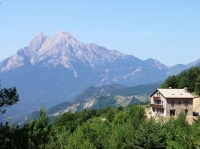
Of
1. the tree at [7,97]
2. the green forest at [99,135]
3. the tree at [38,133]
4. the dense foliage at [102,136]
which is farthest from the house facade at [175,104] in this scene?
the tree at [7,97]

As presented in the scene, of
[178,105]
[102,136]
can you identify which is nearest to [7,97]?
[102,136]

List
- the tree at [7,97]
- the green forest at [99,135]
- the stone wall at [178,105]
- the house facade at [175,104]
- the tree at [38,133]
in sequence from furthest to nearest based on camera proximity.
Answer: the stone wall at [178,105]
the house facade at [175,104]
the tree at [38,133]
the green forest at [99,135]
the tree at [7,97]

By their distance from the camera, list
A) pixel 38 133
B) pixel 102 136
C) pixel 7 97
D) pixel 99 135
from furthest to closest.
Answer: pixel 102 136 < pixel 99 135 < pixel 38 133 < pixel 7 97

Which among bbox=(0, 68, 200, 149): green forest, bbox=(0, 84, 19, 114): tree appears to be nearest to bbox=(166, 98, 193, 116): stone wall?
bbox=(0, 68, 200, 149): green forest

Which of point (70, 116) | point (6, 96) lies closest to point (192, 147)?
point (6, 96)

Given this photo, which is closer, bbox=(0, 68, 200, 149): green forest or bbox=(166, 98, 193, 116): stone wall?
bbox=(0, 68, 200, 149): green forest

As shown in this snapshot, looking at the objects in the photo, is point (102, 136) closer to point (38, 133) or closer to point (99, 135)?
point (99, 135)

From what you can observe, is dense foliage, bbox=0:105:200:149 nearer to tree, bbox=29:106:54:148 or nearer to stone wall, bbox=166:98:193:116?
tree, bbox=29:106:54:148

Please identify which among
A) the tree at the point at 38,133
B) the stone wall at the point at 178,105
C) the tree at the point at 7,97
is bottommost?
the stone wall at the point at 178,105

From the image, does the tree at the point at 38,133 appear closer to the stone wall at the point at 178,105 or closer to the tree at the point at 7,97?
the tree at the point at 7,97

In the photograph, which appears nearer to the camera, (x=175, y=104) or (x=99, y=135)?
(x=99, y=135)

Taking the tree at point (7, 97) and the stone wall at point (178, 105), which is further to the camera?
the stone wall at point (178, 105)

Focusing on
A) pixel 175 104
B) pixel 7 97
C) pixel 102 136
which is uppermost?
pixel 7 97

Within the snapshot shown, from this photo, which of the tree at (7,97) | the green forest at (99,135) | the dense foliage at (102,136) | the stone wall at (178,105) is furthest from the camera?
the stone wall at (178,105)
